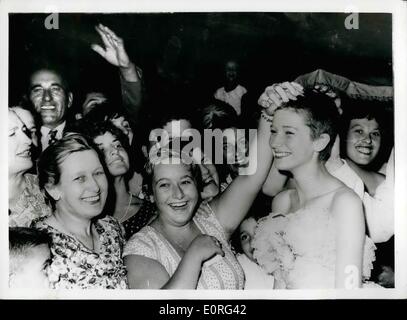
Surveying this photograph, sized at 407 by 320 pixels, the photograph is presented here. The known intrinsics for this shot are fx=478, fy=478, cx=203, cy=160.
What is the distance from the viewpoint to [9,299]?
1899 mm

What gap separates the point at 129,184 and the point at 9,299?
66cm

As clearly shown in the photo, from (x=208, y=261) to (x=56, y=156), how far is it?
725 mm

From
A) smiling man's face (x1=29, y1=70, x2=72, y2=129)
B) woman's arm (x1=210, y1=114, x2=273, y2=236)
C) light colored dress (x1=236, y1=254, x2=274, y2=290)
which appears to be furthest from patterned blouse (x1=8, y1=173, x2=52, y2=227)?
light colored dress (x1=236, y1=254, x2=274, y2=290)

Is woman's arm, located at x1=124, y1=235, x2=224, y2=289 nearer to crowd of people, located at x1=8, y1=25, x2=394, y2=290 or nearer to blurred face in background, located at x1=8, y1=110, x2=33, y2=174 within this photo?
crowd of people, located at x1=8, y1=25, x2=394, y2=290

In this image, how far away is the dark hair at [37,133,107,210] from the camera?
73.9 inches

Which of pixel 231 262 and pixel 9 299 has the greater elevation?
pixel 231 262

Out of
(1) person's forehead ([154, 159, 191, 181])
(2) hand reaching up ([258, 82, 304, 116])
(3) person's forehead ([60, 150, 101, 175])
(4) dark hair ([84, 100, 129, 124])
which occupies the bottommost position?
(1) person's forehead ([154, 159, 191, 181])

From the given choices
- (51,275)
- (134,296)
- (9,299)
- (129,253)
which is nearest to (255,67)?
(129,253)

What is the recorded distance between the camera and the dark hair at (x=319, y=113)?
1.88 m

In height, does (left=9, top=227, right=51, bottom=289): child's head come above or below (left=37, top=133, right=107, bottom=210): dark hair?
below

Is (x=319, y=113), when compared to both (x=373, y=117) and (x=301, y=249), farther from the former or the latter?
(x=301, y=249)

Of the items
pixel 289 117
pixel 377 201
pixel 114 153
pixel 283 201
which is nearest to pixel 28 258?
pixel 114 153

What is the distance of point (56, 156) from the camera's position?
188 centimetres
